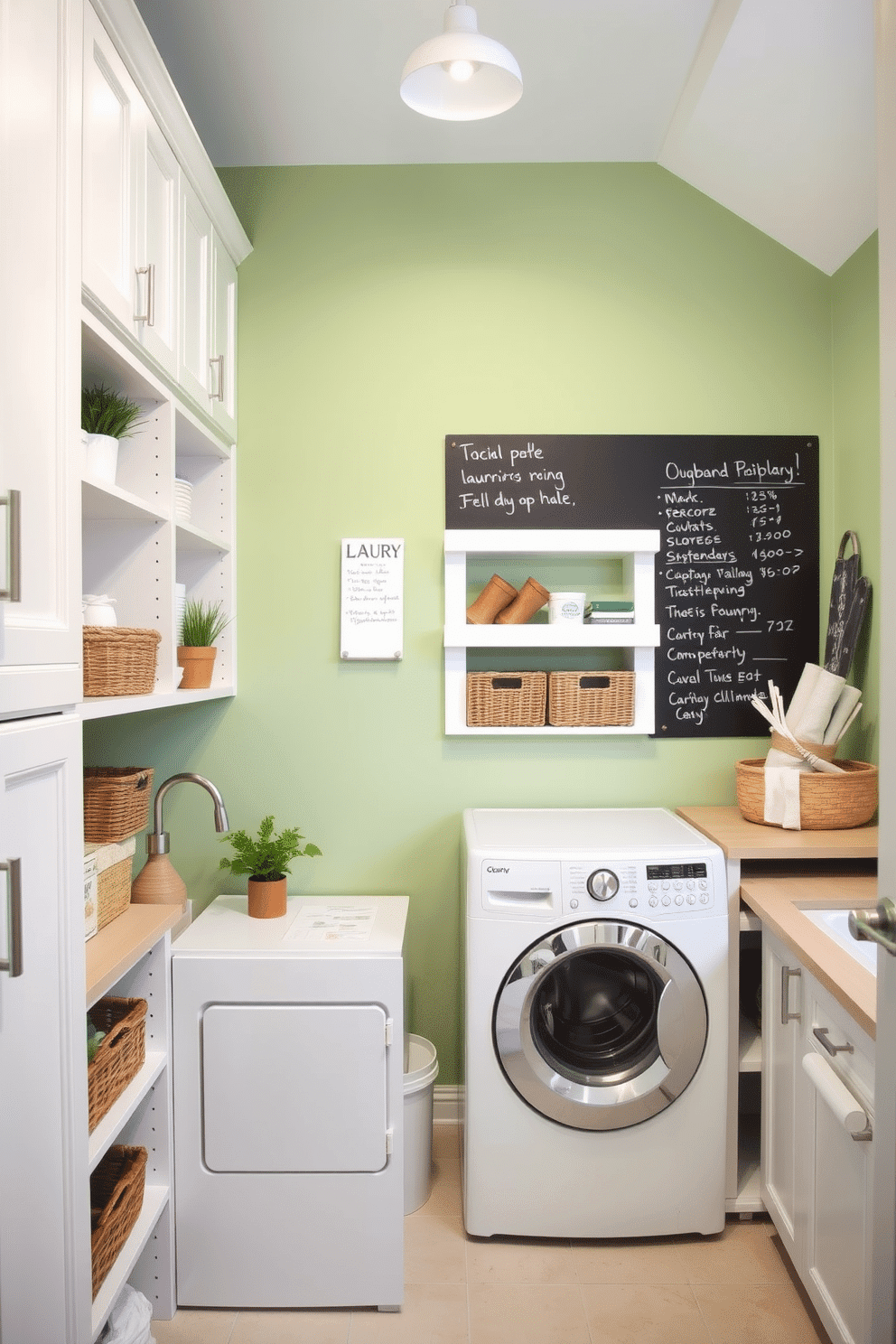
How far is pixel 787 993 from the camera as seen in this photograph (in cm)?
184

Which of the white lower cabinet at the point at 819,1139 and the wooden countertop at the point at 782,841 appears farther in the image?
the wooden countertop at the point at 782,841

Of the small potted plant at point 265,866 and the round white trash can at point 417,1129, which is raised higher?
the small potted plant at point 265,866

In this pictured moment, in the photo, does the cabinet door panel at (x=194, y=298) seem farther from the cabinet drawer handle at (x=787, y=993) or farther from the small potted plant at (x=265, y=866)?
the cabinet drawer handle at (x=787, y=993)

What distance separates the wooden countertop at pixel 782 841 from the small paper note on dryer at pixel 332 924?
2.98 ft

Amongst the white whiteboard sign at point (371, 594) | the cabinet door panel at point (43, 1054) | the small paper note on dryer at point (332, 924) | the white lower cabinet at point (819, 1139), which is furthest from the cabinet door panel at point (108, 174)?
the white lower cabinet at point (819, 1139)

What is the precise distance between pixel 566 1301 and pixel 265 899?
1.14m

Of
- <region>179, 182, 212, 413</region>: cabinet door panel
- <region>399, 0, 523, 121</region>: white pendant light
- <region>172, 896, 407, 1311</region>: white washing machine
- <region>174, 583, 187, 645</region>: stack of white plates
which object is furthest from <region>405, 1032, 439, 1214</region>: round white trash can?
<region>399, 0, 523, 121</region>: white pendant light

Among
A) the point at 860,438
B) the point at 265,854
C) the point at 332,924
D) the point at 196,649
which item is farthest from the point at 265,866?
the point at 860,438

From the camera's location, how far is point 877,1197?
106 centimetres

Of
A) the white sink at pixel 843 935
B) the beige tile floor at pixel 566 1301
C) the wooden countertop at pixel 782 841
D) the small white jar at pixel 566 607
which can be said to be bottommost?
Result: the beige tile floor at pixel 566 1301

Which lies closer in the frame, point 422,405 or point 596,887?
point 596,887

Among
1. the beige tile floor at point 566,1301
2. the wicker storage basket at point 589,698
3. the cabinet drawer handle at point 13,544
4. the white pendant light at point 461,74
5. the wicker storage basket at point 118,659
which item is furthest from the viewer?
the wicker storage basket at point 589,698

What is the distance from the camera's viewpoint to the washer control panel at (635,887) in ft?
6.37

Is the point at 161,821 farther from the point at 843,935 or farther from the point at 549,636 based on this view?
the point at 843,935
